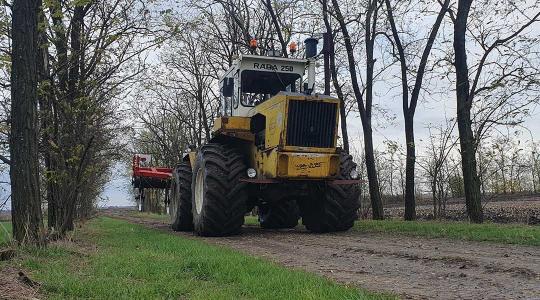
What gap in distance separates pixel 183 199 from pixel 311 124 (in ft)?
15.5

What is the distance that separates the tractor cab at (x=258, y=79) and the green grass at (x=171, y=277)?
203 inches

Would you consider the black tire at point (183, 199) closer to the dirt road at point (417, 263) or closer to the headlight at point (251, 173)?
the headlight at point (251, 173)

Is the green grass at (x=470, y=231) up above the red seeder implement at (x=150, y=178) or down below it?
below

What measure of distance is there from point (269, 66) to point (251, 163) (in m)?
2.28

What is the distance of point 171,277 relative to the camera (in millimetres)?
5645

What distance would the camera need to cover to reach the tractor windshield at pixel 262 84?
12156mm

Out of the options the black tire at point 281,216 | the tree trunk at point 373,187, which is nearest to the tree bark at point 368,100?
the tree trunk at point 373,187

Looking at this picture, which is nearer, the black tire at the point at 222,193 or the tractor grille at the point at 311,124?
the tractor grille at the point at 311,124

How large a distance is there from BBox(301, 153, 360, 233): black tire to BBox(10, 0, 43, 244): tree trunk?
18.0ft

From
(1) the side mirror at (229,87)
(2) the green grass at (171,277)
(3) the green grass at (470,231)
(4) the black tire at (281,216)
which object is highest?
(1) the side mirror at (229,87)

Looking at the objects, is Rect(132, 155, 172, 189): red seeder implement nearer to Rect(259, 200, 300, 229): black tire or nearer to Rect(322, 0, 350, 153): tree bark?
Rect(259, 200, 300, 229): black tire

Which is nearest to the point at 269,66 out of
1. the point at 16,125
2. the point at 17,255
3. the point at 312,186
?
the point at 312,186

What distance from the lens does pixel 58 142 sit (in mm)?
10750

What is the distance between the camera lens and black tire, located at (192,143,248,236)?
10687 millimetres
